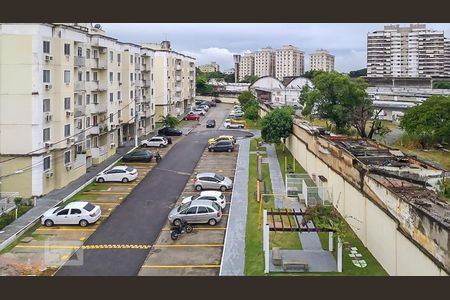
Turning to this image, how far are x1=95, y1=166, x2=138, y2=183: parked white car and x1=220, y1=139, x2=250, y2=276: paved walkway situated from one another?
6.37 meters

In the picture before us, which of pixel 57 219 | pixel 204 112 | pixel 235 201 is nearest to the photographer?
pixel 57 219

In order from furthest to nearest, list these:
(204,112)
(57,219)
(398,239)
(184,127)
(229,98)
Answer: (229,98) → (204,112) → (184,127) → (57,219) → (398,239)

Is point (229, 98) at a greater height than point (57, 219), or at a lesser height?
greater

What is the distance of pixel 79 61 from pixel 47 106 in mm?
5014

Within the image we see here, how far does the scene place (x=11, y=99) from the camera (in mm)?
25703

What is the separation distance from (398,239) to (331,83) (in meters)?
26.5

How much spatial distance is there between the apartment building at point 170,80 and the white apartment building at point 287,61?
297 feet

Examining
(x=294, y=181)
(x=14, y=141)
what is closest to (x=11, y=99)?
(x=14, y=141)

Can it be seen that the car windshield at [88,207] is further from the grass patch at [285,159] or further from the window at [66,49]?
the grass patch at [285,159]

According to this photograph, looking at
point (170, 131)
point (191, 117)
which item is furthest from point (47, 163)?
point (191, 117)

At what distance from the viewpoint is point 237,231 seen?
20438mm

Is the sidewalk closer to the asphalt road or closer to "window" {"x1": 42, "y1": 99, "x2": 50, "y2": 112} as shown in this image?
the asphalt road

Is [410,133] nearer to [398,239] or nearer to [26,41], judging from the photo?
[398,239]

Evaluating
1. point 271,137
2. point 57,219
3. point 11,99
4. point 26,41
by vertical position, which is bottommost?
point 57,219
